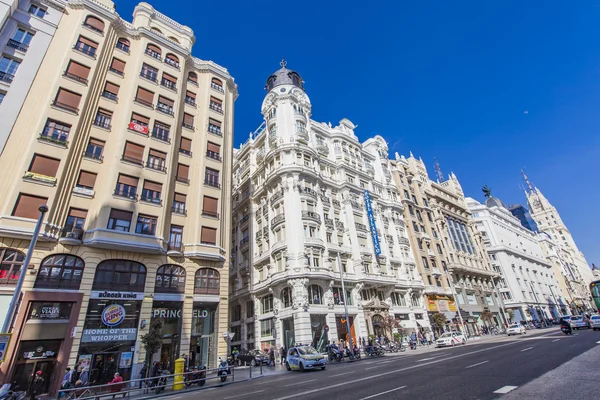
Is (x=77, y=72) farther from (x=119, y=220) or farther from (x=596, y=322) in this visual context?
(x=596, y=322)

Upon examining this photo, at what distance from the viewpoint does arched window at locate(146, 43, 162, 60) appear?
94.9 ft

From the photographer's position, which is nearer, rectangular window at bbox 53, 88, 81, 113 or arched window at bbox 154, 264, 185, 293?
arched window at bbox 154, 264, 185, 293

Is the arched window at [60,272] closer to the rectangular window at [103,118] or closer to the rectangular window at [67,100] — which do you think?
the rectangular window at [103,118]

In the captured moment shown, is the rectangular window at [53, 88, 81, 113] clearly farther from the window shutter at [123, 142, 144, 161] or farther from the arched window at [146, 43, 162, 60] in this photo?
the arched window at [146, 43, 162, 60]

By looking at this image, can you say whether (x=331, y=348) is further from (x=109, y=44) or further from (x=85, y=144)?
(x=109, y=44)

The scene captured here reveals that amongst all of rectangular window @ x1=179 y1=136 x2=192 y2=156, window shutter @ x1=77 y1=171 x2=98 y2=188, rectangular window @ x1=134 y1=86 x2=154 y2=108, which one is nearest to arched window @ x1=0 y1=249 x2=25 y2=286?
window shutter @ x1=77 y1=171 x2=98 y2=188

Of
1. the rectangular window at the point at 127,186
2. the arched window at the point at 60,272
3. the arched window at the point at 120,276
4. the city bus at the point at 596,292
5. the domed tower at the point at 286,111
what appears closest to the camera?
the arched window at the point at 60,272

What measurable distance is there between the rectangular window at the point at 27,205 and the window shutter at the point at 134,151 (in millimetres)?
6581

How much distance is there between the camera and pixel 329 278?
105 ft

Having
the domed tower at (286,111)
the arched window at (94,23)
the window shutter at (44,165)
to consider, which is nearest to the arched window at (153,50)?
the arched window at (94,23)

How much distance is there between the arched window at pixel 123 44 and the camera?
1097 inches

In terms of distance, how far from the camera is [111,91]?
83.6 feet

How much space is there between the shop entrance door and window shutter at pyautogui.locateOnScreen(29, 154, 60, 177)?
11.6m

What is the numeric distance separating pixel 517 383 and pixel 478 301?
53.9 m
